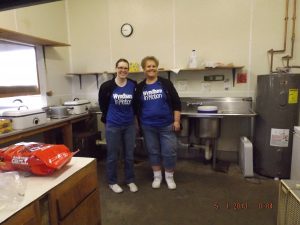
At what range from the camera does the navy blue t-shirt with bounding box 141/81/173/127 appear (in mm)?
2365

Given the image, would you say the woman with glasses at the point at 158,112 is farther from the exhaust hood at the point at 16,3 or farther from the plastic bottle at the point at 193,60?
the exhaust hood at the point at 16,3

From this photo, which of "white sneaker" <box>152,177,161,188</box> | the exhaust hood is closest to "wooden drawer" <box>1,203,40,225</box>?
the exhaust hood

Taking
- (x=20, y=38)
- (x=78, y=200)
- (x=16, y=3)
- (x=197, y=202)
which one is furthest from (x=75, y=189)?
(x=20, y=38)

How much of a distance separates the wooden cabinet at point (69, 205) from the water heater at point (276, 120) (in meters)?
2.15

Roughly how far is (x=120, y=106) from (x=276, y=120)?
1.75 m

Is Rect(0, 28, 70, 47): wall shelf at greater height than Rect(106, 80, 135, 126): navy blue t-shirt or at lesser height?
greater

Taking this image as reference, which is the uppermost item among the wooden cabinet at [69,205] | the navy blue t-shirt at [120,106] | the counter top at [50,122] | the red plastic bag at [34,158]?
the navy blue t-shirt at [120,106]

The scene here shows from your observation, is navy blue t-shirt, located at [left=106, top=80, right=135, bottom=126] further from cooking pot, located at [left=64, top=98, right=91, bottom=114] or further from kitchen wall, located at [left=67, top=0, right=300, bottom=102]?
kitchen wall, located at [left=67, top=0, right=300, bottom=102]

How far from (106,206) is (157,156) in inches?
28.6

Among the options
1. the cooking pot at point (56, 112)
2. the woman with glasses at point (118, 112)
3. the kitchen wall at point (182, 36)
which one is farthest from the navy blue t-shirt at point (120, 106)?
the kitchen wall at point (182, 36)

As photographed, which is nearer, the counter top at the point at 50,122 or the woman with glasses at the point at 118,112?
the counter top at the point at 50,122

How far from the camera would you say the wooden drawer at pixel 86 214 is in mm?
1157

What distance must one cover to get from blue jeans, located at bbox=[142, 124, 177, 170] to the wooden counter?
1.07 m

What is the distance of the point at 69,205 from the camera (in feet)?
3.74
